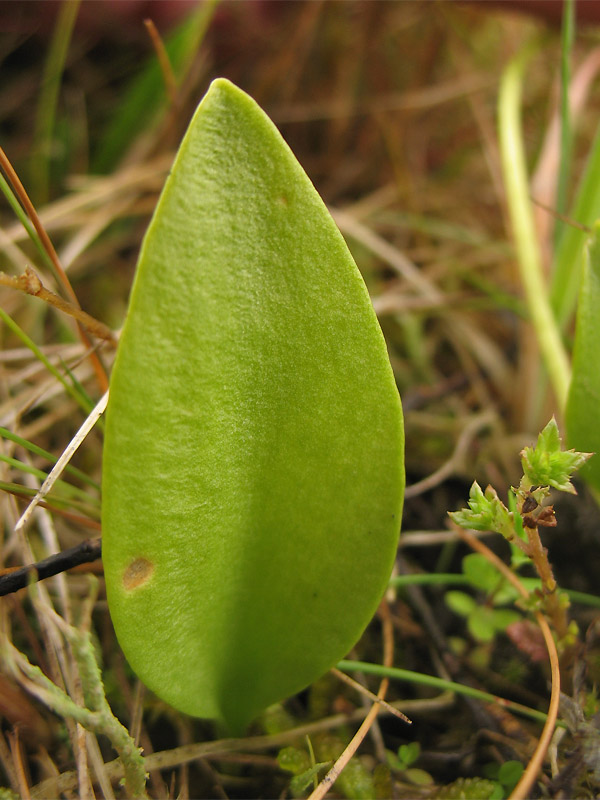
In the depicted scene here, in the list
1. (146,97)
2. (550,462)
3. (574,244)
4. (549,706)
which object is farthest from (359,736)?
(146,97)

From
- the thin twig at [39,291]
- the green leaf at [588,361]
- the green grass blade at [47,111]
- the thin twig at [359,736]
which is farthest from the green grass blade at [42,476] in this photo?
the green grass blade at [47,111]

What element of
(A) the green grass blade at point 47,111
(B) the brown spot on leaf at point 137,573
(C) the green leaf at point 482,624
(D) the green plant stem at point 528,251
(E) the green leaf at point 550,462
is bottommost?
(C) the green leaf at point 482,624

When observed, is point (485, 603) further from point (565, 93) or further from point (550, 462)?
point (565, 93)

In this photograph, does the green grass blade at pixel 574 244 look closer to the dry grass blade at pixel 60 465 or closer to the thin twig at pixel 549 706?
the thin twig at pixel 549 706

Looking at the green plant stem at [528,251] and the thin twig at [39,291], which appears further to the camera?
the green plant stem at [528,251]

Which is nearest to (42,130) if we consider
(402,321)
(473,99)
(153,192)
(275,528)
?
(153,192)

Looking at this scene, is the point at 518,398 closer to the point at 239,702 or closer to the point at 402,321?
the point at 402,321
